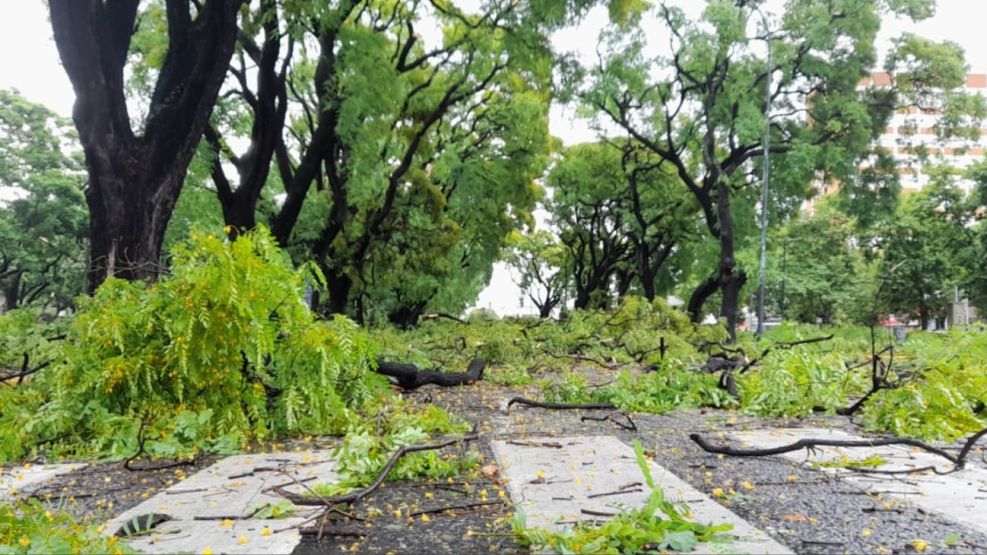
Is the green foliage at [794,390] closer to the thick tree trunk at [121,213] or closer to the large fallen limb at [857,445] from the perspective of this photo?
the large fallen limb at [857,445]

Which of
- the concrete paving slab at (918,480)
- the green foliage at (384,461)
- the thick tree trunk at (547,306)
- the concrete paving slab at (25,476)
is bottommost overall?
the concrete paving slab at (25,476)

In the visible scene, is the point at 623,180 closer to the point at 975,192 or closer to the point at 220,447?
the point at 975,192

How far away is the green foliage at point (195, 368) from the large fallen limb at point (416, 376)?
6.09 ft

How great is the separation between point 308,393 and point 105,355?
1541 mm

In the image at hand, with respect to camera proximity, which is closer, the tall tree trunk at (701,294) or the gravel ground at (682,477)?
Answer: the gravel ground at (682,477)

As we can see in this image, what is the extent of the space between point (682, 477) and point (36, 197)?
93.8 ft

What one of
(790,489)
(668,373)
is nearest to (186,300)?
(790,489)

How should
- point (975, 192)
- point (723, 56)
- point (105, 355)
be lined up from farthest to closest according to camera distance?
point (975, 192) < point (723, 56) < point (105, 355)

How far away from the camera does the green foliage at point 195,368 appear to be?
4.81m

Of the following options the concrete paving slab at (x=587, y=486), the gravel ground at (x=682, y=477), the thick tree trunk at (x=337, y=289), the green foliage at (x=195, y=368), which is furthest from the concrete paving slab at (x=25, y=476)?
the thick tree trunk at (x=337, y=289)

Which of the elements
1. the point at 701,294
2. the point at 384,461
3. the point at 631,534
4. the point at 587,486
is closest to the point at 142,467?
the point at 384,461

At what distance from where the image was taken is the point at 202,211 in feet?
58.2

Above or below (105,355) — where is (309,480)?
below

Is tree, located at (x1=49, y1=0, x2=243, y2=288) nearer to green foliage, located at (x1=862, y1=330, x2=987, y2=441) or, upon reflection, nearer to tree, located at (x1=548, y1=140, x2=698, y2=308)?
green foliage, located at (x1=862, y1=330, x2=987, y2=441)
